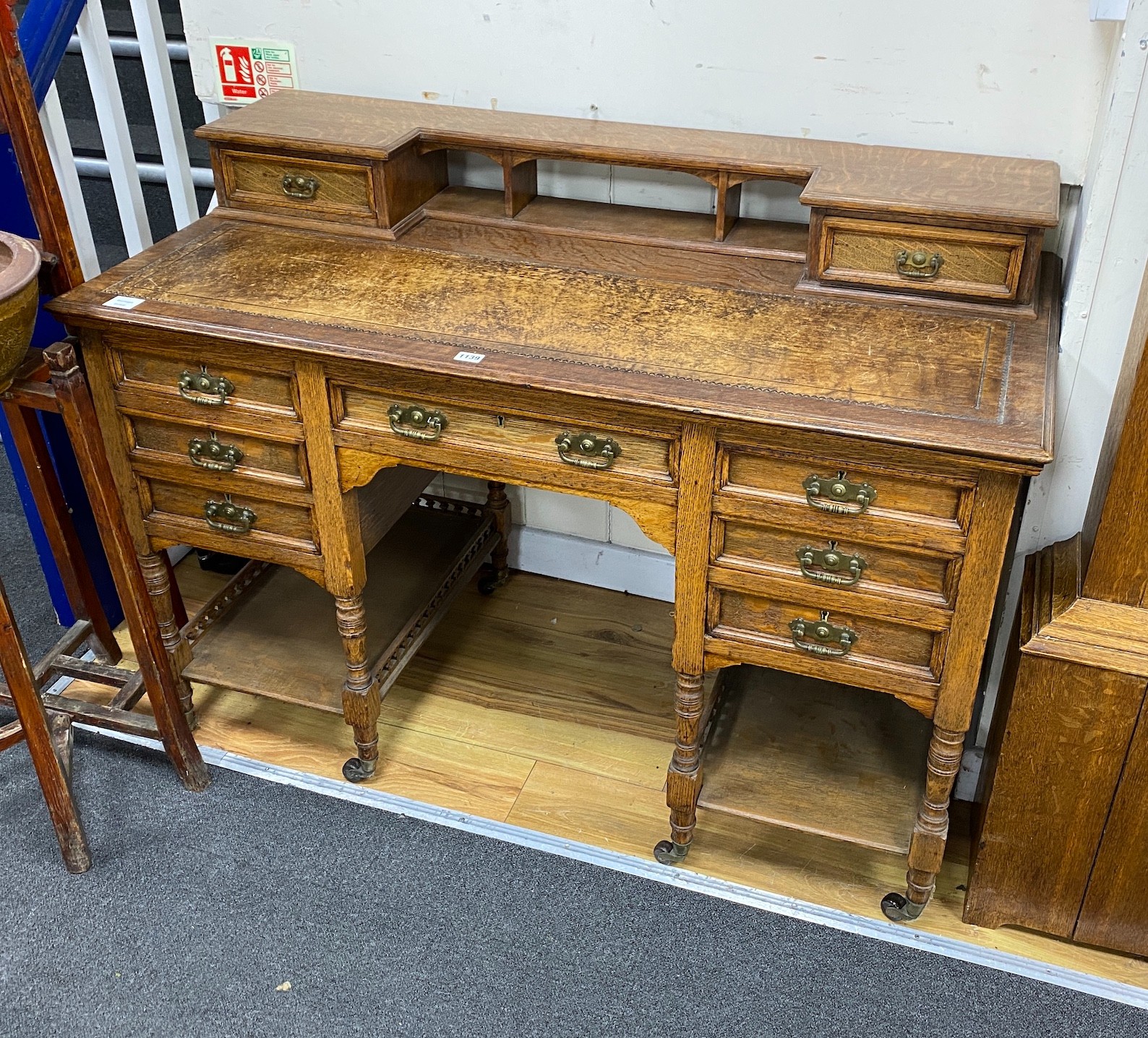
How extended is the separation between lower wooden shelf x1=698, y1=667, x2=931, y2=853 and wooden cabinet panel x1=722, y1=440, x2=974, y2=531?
61 cm

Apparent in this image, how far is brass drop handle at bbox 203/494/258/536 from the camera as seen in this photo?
2074mm

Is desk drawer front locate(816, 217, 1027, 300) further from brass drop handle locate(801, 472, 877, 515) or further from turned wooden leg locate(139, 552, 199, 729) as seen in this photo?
turned wooden leg locate(139, 552, 199, 729)

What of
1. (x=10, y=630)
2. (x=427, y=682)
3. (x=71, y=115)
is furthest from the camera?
(x=71, y=115)

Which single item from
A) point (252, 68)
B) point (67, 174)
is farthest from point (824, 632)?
point (67, 174)

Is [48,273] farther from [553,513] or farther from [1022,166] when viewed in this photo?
[1022,166]

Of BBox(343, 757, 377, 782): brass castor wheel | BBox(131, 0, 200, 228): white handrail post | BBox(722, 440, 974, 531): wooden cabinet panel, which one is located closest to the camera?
BBox(722, 440, 974, 531): wooden cabinet panel

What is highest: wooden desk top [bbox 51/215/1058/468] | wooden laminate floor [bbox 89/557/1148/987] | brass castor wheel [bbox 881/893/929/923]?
wooden desk top [bbox 51/215/1058/468]

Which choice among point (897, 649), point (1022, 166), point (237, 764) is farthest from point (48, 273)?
point (1022, 166)

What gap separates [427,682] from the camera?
2572 millimetres

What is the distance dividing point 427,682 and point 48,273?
115 centimetres

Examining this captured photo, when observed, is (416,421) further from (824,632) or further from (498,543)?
(498,543)

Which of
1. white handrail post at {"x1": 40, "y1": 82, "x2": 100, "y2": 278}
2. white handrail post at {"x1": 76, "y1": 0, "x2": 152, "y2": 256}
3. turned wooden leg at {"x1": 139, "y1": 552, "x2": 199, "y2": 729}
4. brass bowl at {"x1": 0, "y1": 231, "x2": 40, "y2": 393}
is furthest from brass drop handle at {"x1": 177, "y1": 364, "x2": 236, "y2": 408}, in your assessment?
white handrail post at {"x1": 76, "y1": 0, "x2": 152, "y2": 256}

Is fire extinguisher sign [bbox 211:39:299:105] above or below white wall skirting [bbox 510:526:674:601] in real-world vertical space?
above

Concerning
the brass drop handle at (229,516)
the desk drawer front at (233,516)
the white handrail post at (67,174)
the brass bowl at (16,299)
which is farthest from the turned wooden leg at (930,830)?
the white handrail post at (67,174)
